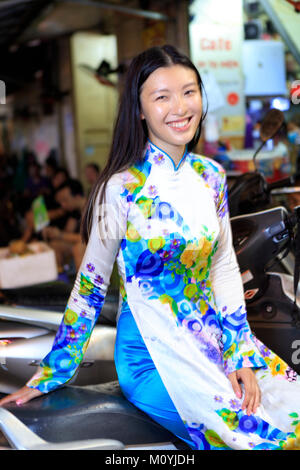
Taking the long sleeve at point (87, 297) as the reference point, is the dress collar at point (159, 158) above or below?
above

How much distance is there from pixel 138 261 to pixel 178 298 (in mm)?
136

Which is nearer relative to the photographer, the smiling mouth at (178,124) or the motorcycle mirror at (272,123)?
the smiling mouth at (178,124)

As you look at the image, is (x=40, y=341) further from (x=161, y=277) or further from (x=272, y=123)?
(x=272, y=123)

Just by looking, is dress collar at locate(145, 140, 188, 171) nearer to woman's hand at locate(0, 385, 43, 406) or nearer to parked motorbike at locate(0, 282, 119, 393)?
parked motorbike at locate(0, 282, 119, 393)

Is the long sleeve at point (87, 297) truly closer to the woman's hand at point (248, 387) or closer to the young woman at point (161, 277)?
the young woman at point (161, 277)

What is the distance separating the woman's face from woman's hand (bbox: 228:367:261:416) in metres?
0.59

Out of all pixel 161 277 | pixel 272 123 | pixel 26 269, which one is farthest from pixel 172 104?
pixel 26 269

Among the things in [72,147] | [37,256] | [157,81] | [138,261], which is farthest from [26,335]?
[72,147]

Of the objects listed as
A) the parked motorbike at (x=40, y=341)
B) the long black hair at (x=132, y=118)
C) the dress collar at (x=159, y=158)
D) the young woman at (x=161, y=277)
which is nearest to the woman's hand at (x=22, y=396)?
the young woman at (x=161, y=277)

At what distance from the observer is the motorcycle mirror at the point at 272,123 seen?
199cm

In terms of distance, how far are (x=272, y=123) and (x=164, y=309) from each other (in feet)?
3.00

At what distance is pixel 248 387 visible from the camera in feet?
4.47

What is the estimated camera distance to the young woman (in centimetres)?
138

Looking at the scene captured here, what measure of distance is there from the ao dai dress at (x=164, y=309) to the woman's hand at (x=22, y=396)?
2 centimetres
